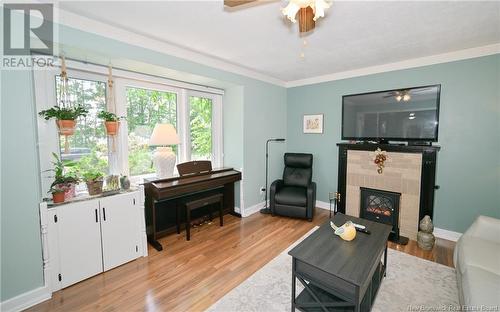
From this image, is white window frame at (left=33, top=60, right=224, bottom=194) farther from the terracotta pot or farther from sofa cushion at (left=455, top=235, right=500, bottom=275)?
sofa cushion at (left=455, top=235, right=500, bottom=275)

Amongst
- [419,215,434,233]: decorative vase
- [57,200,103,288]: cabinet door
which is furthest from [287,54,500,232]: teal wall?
[57,200,103,288]: cabinet door

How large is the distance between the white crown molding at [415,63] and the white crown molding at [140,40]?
1486mm

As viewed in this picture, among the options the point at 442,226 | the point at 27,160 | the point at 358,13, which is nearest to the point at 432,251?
the point at 442,226

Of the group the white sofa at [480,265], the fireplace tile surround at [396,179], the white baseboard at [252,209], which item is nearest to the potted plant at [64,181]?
the white baseboard at [252,209]

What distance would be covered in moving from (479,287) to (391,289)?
0.68 m

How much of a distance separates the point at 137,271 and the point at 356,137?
142 inches

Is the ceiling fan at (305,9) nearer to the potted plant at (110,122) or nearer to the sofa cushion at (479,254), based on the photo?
the potted plant at (110,122)

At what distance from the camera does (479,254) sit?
73.0 inches

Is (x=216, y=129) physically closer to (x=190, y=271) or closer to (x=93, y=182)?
(x=93, y=182)

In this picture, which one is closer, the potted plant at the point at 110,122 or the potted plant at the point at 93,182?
the potted plant at the point at 93,182

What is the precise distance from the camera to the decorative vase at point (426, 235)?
8.92 feet

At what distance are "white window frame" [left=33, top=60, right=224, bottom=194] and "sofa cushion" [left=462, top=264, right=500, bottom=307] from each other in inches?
133

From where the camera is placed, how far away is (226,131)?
4.01 metres

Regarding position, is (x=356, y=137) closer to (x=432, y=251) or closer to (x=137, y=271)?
(x=432, y=251)
